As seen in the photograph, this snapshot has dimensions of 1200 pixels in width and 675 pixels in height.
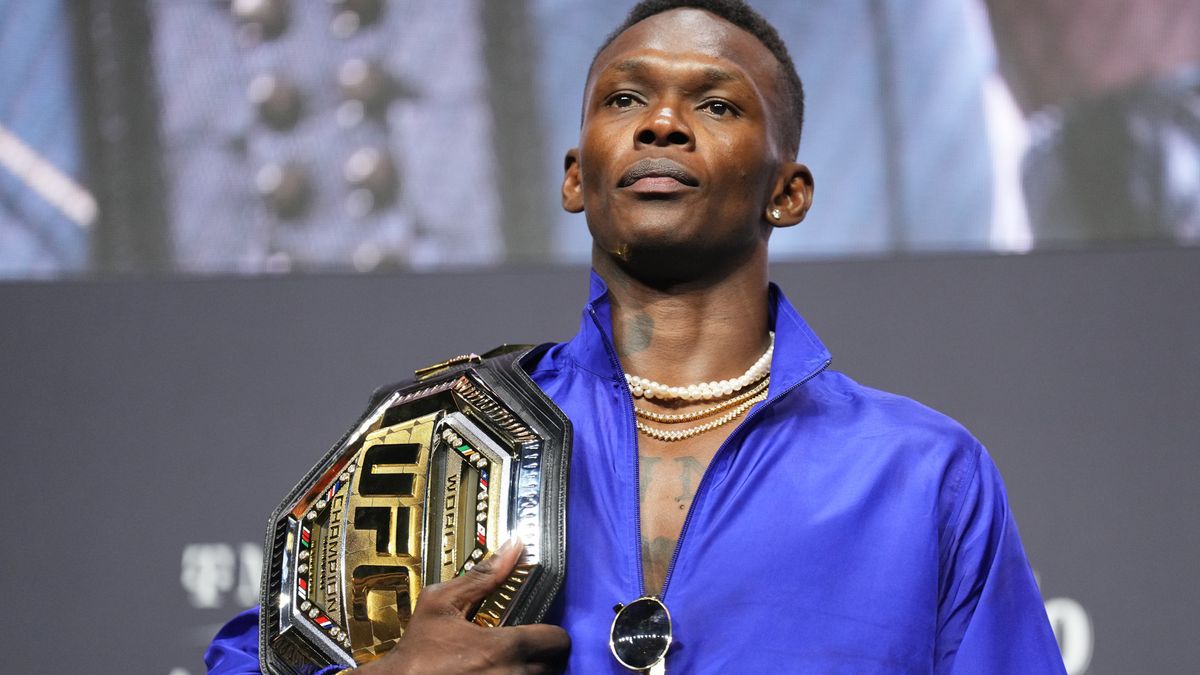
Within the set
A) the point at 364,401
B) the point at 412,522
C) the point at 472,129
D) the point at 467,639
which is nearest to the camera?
the point at 467,639

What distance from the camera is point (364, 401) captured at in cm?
199

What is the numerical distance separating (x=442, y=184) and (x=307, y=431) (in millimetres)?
487

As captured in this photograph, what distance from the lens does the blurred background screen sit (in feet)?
6.91

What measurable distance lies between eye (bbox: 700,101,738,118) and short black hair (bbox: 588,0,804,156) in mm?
85

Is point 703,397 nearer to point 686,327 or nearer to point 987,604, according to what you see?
point 686,327

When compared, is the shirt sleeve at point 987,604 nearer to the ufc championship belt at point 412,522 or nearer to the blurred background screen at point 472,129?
the ufc championship belt at point 412,522

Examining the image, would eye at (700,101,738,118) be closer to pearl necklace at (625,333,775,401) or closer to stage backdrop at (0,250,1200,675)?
pearl necklace at (625,333,775,401)

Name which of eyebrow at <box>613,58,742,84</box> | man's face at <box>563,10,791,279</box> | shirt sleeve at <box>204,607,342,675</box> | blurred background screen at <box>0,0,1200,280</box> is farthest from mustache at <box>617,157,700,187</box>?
blurred background screen at <box>0,0,1200,280</box>

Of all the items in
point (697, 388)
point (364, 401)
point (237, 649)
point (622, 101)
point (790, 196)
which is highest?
point (622, 101)

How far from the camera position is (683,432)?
1210 mm

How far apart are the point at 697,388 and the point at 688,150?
0.24 meters

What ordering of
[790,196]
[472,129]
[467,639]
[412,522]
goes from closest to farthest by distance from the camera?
[467,639] → [412,522] → [790,196] → [472,129]

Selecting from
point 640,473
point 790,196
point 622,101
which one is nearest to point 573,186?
point 622,101

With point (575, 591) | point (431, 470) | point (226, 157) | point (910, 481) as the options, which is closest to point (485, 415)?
point (431, 470)
